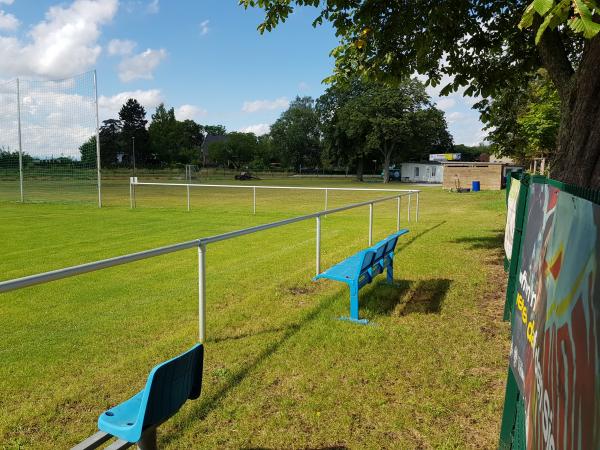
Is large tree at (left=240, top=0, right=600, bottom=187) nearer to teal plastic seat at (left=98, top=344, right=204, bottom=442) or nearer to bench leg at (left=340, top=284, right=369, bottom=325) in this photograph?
bench leg at (left=340, top=284, right=369, bottom=325)

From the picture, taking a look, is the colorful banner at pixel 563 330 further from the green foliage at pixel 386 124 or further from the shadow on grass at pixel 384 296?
the green foliage at pixel 386 124

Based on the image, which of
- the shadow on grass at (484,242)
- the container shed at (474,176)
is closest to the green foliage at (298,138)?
the container shed at (474,176)

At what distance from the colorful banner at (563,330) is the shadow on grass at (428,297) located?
3802 mm

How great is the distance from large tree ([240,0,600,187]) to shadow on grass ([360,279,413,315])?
264 centimetres

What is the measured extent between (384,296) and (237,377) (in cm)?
303

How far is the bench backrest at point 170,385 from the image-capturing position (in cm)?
206

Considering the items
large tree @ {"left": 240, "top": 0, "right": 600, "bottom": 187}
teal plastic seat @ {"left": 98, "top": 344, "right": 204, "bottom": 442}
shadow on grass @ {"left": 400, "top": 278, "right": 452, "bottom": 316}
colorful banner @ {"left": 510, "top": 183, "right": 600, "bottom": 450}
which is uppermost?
large tree @ {"left": 240, "top": 0, "right": 600, "bottom": 187}

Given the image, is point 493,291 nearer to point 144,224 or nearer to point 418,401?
point 418,401

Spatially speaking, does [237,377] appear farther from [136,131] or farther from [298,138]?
[136,131]

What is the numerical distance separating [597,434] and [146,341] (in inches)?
179

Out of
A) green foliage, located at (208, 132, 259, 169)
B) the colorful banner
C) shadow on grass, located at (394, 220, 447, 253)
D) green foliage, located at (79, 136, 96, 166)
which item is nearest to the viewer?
the colorful banner

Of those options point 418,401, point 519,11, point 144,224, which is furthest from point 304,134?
point 418,401

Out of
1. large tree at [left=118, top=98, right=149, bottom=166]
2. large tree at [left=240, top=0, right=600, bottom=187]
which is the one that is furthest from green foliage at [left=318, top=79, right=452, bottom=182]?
large tree at [left=240, top=0, right=600, bottom=187]

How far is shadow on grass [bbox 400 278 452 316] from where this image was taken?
5.99 m
